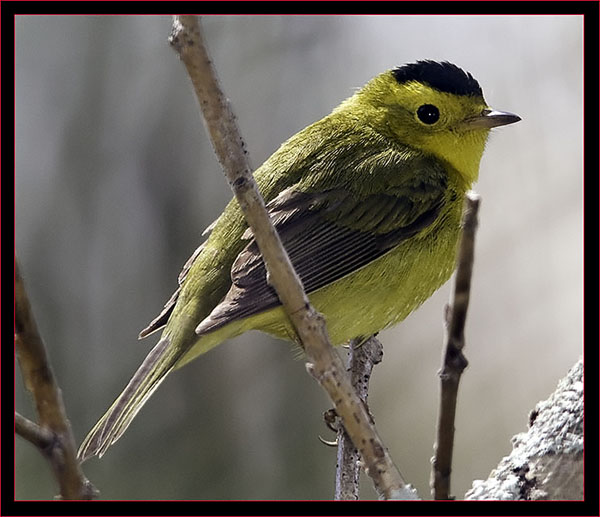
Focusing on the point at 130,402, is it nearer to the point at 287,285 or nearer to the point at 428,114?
the point at 287,285

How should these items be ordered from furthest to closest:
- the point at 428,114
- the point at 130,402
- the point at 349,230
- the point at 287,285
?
1. the point at 428,114
2. the point at 349,230
3. the point at 130,402
4. the point at 287,285

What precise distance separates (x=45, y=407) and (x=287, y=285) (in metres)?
0.65

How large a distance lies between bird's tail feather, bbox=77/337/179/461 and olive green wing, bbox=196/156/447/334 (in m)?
0.38

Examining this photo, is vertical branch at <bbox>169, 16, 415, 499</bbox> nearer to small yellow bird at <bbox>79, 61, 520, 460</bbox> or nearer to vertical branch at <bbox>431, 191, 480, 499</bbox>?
vertical branch at <bbox>431, 191, 480, 499</bbox>

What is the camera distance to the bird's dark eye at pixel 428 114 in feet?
12.1

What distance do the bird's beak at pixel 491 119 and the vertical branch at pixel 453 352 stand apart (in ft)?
6.63

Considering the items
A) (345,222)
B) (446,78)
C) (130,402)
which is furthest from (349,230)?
(130,402)

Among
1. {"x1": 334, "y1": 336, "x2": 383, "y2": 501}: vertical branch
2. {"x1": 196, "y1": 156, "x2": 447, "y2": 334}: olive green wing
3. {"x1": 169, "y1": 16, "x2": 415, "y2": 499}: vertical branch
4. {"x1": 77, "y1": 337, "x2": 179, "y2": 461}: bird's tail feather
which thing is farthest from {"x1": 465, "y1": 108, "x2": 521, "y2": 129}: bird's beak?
{"x1": 169, "y1": 16, "x2": 415, "y2": 499}: vertical branch

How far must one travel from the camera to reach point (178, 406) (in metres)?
5.57

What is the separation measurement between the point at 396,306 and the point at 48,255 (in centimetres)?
327

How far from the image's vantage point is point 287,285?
6.48ft

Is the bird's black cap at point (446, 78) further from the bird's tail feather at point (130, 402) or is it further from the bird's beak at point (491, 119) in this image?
the bird's tail feather at point (130, 402)

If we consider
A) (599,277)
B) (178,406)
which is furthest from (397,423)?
(599,277)

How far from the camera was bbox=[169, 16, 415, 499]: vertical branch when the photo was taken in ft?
6.14
